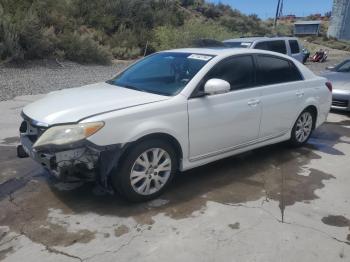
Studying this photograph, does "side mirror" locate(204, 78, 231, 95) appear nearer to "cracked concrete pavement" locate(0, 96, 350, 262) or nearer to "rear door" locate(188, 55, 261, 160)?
"rear door" locate(188, 55, 261, 160)

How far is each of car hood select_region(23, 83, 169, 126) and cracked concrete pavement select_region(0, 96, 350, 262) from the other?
0.91 metres

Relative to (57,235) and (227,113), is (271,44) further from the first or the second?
(57,235)

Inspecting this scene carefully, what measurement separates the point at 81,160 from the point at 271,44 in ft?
29.2

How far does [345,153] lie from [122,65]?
11.8 metres

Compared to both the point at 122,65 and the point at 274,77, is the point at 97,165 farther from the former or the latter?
the point at 122,65

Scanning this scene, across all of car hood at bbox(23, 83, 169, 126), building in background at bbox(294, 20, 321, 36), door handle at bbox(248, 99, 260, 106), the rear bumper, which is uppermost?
car hood at bbox(23, 83, 169, 126)

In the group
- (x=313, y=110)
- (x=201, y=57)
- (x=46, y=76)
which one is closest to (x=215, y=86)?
(x=201, y=57)

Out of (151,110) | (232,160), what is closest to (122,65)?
(232,160)

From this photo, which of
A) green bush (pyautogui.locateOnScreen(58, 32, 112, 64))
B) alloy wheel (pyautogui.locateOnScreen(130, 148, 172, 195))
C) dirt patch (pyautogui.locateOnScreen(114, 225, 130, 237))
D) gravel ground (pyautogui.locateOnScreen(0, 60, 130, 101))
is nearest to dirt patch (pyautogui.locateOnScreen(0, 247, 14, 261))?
dirt patch (pyautogui.locateOnScreen(114, 225, 130, 237))

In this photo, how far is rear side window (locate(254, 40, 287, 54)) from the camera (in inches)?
427

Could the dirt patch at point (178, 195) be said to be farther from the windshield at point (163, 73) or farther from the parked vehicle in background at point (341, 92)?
the parked vehicle in background at point (341, 92)

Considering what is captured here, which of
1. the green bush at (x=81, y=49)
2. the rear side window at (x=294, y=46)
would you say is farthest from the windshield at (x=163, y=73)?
the green bush at (x=81, y=49)

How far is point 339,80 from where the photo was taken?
8883 millimetres

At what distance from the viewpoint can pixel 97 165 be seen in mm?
3631
